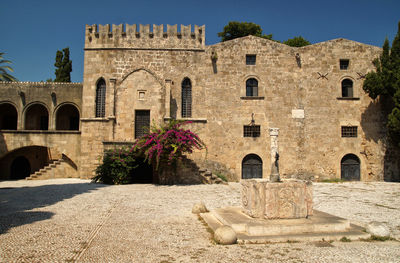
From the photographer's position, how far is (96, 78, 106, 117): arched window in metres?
18.1

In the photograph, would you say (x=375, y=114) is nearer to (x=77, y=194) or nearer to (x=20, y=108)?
(x=77, y=194)

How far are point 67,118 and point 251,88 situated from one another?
45.3 feet

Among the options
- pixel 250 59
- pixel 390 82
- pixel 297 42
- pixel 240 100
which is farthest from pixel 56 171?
pixel 297 42

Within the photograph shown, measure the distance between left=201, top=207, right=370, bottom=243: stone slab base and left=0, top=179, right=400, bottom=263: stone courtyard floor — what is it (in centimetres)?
22

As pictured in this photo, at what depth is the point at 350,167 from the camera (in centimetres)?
1794

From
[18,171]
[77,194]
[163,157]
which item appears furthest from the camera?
[18,171]

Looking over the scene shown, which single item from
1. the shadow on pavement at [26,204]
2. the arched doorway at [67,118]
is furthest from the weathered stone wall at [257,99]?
the shadow on pavement at [26,204]

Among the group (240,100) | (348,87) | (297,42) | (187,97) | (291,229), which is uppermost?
(297,42)

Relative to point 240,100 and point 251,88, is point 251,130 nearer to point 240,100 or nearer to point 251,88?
point 240,100

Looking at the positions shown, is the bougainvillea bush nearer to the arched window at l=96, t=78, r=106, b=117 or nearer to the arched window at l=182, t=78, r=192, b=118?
the arched window at l=182, t=78, r=192, b=118

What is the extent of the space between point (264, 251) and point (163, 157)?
10.3m

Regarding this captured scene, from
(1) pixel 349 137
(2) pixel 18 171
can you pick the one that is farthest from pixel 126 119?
(1) pixel 349 137

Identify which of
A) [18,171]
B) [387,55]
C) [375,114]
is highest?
[387,55]

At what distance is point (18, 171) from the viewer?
21250 millimetres
